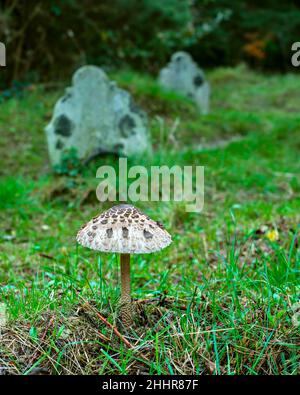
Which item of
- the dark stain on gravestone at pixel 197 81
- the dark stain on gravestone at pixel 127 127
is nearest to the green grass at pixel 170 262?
the dark stain on gravestone at pixel 127 127

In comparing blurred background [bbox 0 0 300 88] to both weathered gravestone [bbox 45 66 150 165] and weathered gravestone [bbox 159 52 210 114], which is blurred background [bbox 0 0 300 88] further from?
weathered gravestone [bbox 45 66 150 165]

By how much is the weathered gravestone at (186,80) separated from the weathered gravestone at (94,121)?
429cm

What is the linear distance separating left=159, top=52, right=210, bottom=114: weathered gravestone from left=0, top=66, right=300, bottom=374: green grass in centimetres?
89

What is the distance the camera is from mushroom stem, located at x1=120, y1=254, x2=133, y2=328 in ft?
6.79

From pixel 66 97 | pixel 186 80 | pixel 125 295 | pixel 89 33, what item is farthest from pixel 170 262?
pixel 89 33

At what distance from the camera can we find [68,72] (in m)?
10.8

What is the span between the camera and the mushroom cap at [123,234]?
1.88 metres

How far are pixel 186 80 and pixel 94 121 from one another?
15.4ft

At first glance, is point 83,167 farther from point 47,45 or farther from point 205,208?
point 47,45

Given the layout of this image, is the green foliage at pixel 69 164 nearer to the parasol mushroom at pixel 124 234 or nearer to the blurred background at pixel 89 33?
the parasol mushroom at pixel 124 234

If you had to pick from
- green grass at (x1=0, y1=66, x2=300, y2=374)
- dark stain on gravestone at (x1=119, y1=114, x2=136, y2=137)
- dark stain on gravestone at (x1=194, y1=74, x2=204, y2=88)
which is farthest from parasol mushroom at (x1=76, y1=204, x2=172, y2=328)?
dark stain on gravestone at (x1=194, y1=74, x2=204, y2=88)

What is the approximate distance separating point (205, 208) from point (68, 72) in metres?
6.83

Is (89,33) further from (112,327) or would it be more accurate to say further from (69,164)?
(112,327)
